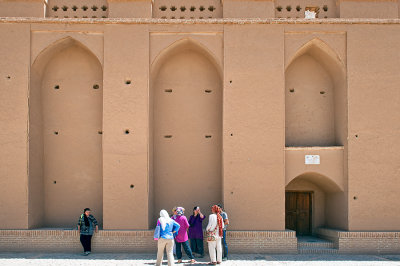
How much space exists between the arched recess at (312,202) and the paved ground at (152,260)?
62.6 inches

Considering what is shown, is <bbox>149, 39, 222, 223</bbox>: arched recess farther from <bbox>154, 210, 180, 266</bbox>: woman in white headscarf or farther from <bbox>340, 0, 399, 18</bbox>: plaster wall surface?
<bbox>340, 0, 399, 18</bbox>: plaster wall surface

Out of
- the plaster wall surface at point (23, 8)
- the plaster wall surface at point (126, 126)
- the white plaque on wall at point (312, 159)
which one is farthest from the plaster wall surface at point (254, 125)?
the plaster wall surface at point (23, 8)

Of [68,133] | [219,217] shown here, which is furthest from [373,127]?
[68,133]

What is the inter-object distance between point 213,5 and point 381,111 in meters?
5.41

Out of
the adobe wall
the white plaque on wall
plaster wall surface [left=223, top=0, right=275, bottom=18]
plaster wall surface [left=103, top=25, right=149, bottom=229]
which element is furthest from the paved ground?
plaster wall surface [left=223, top=0, right=275, bottom=18]

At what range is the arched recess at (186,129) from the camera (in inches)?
445

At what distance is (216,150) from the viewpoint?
11.4 metres

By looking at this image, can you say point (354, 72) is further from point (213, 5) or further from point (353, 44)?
point (213, 5)

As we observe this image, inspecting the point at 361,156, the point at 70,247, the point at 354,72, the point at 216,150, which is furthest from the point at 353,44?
the point at 70,247

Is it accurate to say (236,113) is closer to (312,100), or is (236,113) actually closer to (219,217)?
(312,100)

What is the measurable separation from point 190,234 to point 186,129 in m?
2.98

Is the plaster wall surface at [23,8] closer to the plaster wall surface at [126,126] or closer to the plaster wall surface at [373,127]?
the plaster wall surface at [126,126]

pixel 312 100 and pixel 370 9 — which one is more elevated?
pixel 370 9

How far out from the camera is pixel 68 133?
37.4ft
